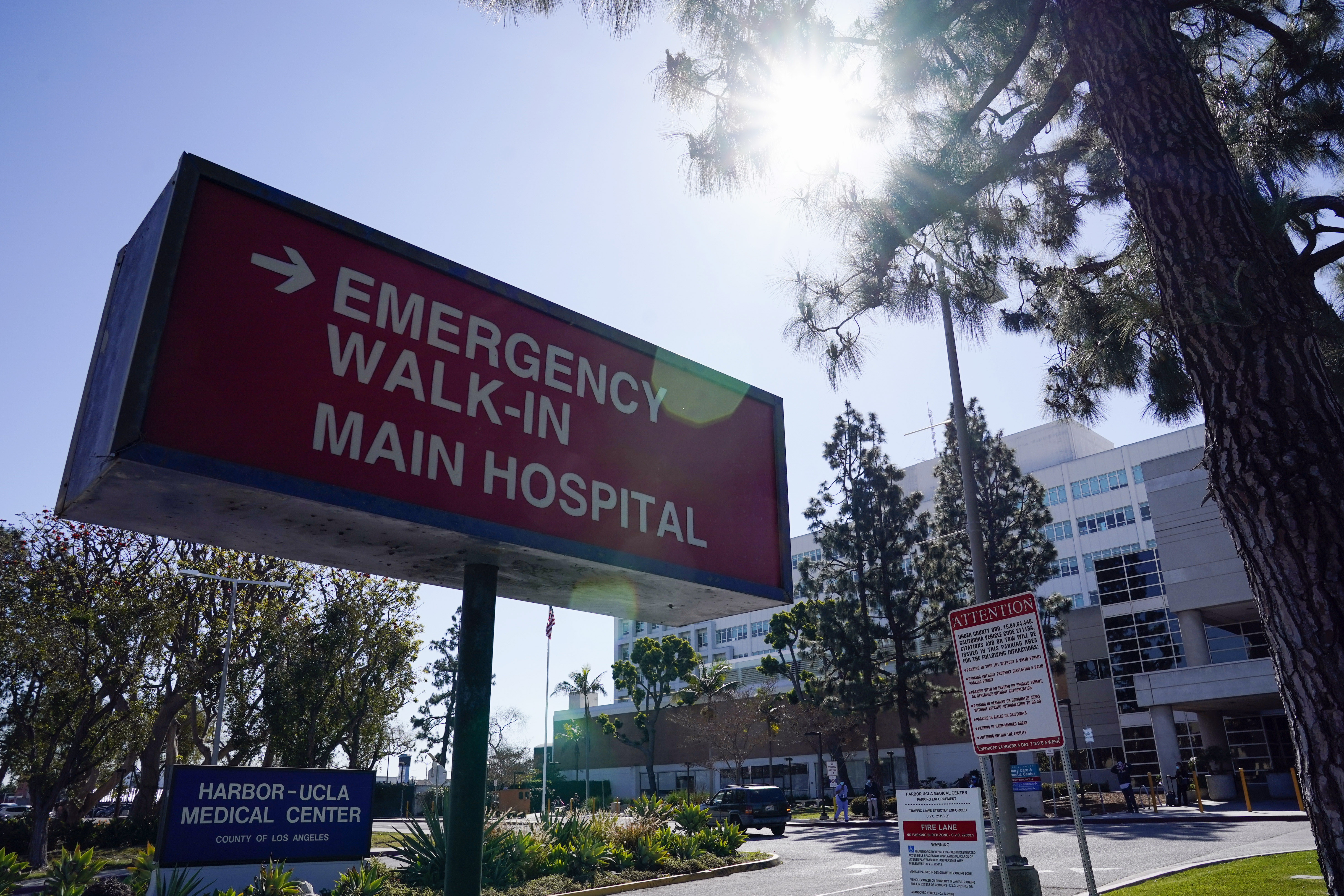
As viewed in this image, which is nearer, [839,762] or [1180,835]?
[1180,835]

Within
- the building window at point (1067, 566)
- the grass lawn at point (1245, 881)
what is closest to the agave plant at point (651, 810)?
the grass lawn at point (1245, 881)

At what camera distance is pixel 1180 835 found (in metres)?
19.8

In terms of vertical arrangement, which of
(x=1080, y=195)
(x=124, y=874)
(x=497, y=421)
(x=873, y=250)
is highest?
(x=1080, y=195)

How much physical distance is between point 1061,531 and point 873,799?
4078cm

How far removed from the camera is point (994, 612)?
5.95 m

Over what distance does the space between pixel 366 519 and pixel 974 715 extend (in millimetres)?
4997

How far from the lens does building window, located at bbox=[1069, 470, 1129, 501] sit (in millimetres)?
65812

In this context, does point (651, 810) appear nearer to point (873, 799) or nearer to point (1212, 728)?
point (873, 799)

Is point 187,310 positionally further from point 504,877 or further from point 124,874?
point 124,874

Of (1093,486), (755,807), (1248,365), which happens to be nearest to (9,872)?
(1248,365)

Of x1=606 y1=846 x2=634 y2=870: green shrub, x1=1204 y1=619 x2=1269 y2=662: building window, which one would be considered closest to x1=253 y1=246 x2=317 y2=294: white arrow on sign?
x1=606 y1=846 x2=634 y2=870: green shrub

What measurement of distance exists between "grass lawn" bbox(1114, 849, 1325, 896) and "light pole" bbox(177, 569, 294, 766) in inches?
812

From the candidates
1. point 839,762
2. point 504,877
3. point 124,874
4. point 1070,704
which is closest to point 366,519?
point 504,877

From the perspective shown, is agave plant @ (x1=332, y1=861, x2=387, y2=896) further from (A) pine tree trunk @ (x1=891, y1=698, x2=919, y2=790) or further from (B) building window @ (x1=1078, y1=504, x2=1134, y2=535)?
(B) building window @ (x1=1078, y1=504, x2=1134, y2=535)
